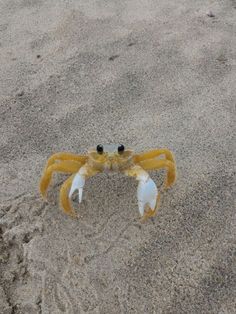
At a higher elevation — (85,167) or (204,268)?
(85,167)

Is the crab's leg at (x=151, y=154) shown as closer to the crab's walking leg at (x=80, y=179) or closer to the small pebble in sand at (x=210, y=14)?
the crab's walking leg at (x=80, y=179)

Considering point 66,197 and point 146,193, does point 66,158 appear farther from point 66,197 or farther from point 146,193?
point 146,193

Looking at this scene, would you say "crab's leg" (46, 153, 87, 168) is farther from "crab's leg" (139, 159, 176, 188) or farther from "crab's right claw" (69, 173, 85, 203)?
"crab's leg" (139, 159, 176, 188)

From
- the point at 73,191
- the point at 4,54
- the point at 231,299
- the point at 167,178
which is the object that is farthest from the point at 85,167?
the point at 4,54

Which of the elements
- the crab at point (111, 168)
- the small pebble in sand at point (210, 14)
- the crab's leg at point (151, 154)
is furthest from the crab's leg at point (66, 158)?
the small pebble in sand at point (210, 14)

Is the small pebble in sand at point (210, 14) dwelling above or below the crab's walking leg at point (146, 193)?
below

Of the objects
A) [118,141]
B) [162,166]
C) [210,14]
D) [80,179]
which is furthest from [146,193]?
[210,14]

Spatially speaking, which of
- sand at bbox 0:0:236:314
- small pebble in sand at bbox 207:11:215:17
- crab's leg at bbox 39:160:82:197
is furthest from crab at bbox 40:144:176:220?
small pebble in sand at bbox 207:11:215:17

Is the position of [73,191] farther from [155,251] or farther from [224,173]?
[224,173]
